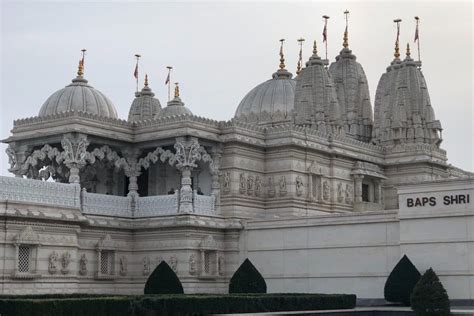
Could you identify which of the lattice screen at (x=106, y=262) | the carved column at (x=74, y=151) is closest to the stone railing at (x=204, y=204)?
the lattice screen at (x=106, y=262)

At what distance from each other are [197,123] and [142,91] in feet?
59.1

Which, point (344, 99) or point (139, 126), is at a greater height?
point (344, 99)

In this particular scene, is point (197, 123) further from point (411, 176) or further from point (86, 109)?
point (411, 176)

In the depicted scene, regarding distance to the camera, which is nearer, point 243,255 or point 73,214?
point 73,214

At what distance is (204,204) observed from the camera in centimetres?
3866

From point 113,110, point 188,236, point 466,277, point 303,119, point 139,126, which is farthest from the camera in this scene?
point 303,119

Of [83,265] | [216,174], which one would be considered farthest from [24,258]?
[216,174]

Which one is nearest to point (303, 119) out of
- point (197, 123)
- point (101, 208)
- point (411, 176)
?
point (411, 176)

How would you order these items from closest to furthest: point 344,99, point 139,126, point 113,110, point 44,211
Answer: point 44,211, point 139,126, point 113,110, point 344,99

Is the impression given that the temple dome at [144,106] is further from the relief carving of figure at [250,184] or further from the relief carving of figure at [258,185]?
the relief carving of figure at [250,184]

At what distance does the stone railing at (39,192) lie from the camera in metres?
33.2

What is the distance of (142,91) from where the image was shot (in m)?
55.8

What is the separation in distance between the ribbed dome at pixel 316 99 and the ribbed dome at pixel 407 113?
386 centimetres

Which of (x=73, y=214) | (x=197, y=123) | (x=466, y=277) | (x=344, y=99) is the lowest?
(x=466, y=277)
